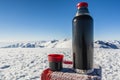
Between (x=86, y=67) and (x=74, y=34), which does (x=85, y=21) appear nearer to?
(x=74, y=34)

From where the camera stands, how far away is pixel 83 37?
1.37 m

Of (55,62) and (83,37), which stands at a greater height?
(83,37)

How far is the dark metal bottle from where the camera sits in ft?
4.49

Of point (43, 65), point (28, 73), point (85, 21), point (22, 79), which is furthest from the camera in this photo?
point (43, 65)

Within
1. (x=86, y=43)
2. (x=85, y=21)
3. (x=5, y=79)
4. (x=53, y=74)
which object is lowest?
(x=5, y=79)

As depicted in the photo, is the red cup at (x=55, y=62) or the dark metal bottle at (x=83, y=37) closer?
the dark metal bottle at (x=83, y=37)

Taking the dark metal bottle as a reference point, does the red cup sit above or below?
below

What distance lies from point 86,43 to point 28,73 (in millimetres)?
3865

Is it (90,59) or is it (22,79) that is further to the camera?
(22,79)

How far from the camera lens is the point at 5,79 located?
4.44 metres

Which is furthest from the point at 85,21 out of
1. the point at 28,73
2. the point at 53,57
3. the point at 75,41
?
the point at 28,73

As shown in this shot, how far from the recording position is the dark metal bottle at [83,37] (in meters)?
1.37

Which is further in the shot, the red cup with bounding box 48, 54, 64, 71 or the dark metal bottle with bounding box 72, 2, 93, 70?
the red cup with bounding box 48, 54, 64, 71

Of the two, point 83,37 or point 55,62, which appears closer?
point 83,37
